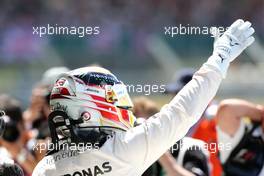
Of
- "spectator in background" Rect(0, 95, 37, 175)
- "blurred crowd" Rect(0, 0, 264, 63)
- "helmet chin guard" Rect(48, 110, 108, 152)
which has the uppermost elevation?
"blurred crowd" Rect(0, 0, 264, 63)

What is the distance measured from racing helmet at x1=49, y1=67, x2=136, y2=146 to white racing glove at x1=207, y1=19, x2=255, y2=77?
404 mm

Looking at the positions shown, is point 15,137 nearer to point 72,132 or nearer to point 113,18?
point 72,132

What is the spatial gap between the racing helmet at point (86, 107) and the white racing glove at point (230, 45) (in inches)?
15.9

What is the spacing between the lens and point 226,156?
14.9ft

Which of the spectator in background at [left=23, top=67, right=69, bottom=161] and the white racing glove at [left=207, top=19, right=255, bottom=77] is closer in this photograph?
the white racing glove at [left=207, top=19, right=255, bottom=77]

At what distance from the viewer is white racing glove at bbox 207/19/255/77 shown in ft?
10.3

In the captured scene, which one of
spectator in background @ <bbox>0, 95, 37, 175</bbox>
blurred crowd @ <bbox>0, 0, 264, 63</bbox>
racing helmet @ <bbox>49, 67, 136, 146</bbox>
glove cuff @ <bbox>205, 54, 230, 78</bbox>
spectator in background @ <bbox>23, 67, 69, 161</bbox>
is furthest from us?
blurred crowd @ <bbox>0, 0, 264, 63</bbox>

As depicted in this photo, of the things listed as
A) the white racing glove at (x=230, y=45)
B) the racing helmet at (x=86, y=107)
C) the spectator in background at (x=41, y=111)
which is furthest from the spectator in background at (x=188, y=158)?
the spectator in background at (x=41, y=111)

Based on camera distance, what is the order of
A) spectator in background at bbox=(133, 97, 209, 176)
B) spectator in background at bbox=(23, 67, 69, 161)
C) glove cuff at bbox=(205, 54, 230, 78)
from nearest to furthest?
glove cuff at bbox=(205, 54, 230, 78)
spectator in background at bbox=(133, 97, 209, 176)
spectator in background at bbox=(23, 67, 69, 161)

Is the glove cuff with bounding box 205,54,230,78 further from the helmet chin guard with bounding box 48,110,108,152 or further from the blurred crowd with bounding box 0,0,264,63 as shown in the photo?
the blurred crowd with bounding box 0,0,264,63

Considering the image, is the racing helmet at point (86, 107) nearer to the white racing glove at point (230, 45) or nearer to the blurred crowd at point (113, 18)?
the white racing glove at point (230, 45)

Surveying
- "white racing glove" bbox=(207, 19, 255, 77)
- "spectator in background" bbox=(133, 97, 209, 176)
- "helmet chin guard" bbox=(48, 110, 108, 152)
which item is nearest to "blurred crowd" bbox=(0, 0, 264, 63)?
"spectator in background" bbox=(133, 97, 209, 176)

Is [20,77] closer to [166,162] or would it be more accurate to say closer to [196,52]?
[196,52]

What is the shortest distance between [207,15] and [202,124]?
443 inches
